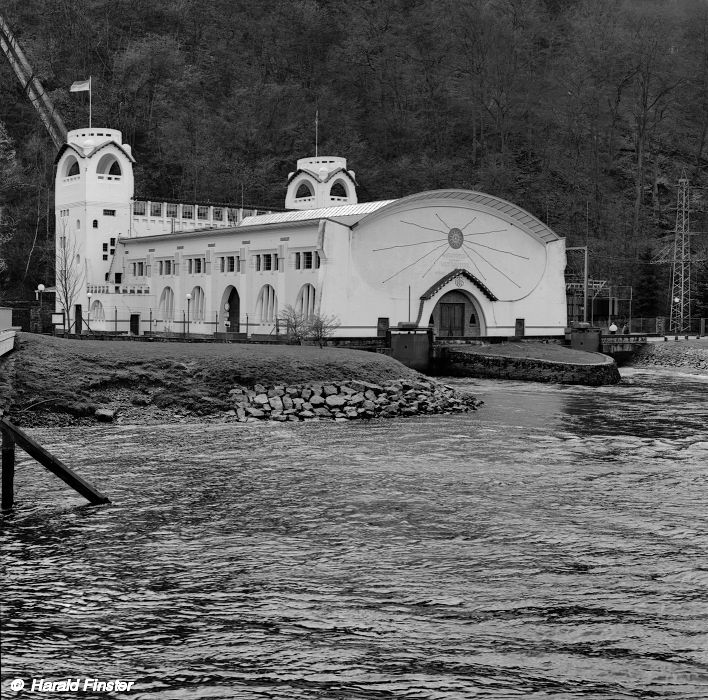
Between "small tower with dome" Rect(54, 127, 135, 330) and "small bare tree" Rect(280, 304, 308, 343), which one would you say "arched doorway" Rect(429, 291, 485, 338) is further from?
"small tower with dome" Rect(54, 127, 135, 330)

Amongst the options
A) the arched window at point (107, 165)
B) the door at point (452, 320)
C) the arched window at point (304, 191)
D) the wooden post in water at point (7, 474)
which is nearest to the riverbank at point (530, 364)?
the door at point (452, 320)

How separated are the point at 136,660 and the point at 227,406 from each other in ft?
72.1

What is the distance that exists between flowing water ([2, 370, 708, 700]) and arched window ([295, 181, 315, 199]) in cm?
6318

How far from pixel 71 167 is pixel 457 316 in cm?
3590

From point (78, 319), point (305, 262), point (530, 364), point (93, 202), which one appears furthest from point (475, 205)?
point (93, 202)

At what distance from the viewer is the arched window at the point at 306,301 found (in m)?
60.6

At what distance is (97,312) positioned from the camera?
74.6 metres

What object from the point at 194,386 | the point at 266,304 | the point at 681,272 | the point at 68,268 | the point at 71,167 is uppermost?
the point at 71,167

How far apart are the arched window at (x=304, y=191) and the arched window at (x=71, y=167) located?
18667 millimetres

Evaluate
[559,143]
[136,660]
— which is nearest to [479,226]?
[559,143]

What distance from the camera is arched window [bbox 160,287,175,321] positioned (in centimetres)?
7281

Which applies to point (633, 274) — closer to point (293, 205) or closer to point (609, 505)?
A: point (293, 205)

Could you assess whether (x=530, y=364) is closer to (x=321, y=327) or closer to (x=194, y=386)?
(x=321, y=327)

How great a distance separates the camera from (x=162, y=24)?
387ft
